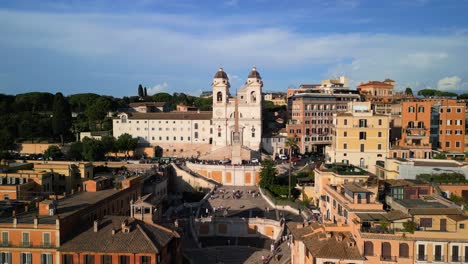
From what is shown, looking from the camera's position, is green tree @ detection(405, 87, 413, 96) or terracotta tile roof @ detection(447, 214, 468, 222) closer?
terracotta tile roof @ detection(447, 214, 468, 222)

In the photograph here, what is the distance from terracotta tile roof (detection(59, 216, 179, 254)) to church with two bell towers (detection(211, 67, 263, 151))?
5731cm

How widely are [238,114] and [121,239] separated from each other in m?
62.3

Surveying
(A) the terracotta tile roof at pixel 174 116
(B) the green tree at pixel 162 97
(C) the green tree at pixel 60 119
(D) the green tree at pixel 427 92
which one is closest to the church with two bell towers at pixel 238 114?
(A) the terracotta tile roof at pixel 174 116

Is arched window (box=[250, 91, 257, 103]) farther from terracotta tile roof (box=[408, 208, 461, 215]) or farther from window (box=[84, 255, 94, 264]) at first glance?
window (box=[84, 255, 94, 264])

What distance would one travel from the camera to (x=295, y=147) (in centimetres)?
9094

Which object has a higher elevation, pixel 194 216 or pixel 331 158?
pixel 331 158

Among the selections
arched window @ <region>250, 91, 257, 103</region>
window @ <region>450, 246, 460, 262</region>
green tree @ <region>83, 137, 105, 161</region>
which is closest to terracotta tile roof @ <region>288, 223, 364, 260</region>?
window @ <region>450, 246, 460, 262</region>

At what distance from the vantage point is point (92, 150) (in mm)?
79438

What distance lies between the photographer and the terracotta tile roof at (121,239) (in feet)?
106

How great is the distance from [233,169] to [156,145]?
2916 centimetres

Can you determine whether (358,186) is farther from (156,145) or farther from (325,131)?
(156,145)

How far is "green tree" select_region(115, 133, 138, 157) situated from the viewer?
89.2 meters

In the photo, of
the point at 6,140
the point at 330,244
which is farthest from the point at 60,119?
the point at 330,244

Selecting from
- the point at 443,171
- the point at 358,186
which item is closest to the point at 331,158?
the point at 443,171
